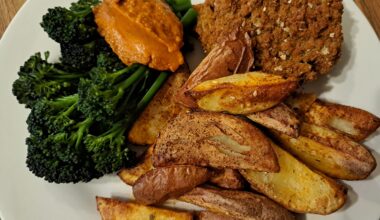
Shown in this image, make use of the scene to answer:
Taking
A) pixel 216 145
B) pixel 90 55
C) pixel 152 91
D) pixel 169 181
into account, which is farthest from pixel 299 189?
pixel 90 55

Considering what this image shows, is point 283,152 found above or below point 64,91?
below

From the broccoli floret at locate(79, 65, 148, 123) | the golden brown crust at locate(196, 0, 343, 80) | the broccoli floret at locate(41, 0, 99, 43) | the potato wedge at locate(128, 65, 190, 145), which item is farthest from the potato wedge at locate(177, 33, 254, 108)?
the broccoli floret at locate(41, 0, 99, 43)

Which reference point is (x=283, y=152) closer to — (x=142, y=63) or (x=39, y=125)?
(x=142, y=63)

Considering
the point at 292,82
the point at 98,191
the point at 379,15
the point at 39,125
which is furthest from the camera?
the point at 379,15

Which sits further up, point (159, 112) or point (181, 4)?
point (181, 4)

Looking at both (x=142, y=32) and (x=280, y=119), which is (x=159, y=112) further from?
(x=280, y=119)

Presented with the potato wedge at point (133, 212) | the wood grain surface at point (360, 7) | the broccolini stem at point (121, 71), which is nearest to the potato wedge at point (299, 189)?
the potato wedge at point (133, 212)

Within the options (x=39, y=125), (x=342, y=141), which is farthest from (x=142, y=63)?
(x=342, y=141)

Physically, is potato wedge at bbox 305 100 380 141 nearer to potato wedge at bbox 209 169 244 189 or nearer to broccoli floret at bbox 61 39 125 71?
potato wedge at bbox 209 169 244 189
